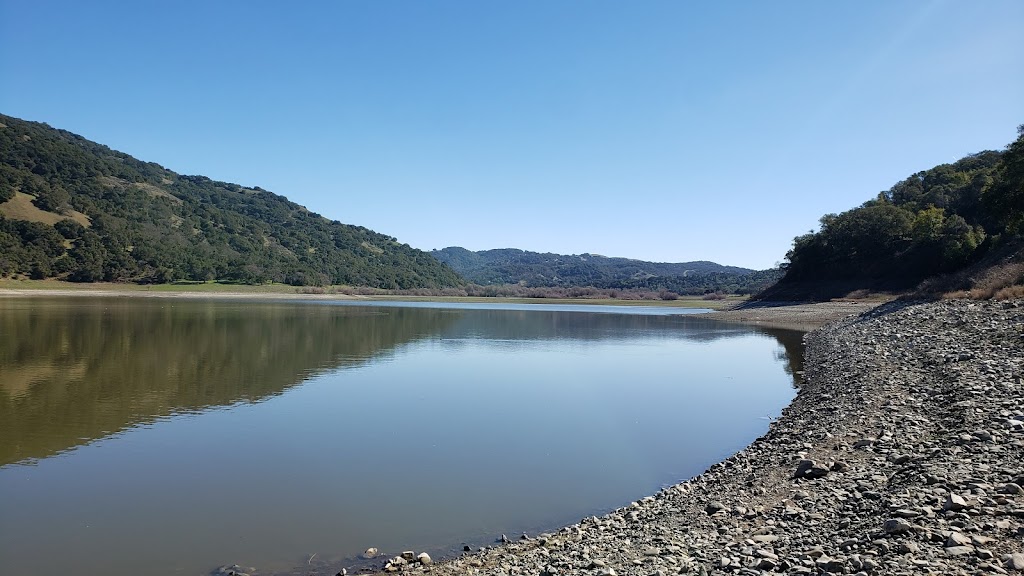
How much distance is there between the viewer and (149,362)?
2453 centimetres

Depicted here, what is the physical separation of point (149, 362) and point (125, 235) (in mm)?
113384

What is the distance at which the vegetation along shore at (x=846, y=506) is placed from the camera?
5293 mm

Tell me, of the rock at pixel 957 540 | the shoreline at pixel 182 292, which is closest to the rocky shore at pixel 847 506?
the rock at pixel 957 540

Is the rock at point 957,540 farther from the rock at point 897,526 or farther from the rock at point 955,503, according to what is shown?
the rock at point 955,503

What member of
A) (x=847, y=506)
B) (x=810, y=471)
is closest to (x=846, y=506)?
(x=847, y=506)

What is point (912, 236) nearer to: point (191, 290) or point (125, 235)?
point (191, 290)

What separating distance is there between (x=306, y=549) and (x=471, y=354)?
78.5ft

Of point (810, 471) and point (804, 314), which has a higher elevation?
point (804, 314)

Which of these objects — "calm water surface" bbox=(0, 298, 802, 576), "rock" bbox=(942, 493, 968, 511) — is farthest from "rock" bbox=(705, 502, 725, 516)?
"rock" bbox=(942, 493, 968, 511)

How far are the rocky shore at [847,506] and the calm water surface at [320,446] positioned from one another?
132 cm

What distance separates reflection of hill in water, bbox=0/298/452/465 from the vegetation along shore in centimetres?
1067

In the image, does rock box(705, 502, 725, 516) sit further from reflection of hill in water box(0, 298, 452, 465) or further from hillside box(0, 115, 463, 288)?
hillside box(0, 115, 463, 288)

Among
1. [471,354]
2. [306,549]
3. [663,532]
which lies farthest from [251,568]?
[471,354]

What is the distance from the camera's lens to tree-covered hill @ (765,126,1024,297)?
177 ft
